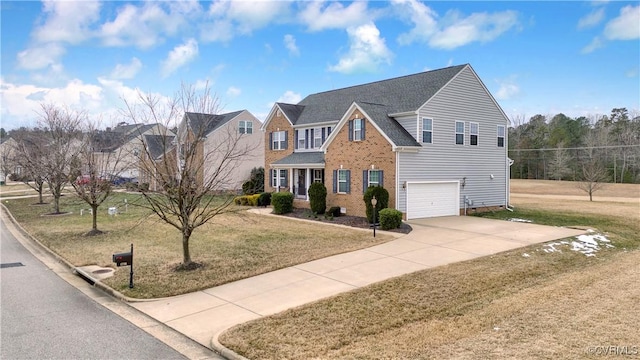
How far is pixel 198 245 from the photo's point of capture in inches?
556

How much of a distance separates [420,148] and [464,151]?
151 inches

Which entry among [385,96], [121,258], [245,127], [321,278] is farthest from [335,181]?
[245,127]

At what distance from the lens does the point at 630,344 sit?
5.90 metres

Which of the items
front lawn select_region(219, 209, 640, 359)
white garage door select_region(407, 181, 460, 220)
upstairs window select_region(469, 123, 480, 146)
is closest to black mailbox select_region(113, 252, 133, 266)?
front lawn select_region(219, 209, 640, 359)

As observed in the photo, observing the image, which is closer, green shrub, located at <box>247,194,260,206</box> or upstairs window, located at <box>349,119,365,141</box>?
upstairs window, located at <box>349,119,365,141</box>

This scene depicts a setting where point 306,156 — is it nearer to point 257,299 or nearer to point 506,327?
point 257,299

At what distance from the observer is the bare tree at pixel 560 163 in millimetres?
60031

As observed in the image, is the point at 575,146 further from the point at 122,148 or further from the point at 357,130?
the point at 122,148

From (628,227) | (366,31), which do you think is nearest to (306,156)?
(366,31)

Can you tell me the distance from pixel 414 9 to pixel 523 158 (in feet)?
185

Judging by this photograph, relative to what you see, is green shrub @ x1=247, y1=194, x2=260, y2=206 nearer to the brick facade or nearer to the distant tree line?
the brick facade

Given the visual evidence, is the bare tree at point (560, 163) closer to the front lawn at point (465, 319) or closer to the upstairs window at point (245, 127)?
the upstairs window at point (245, 127)

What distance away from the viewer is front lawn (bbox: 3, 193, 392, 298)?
9.98 meters

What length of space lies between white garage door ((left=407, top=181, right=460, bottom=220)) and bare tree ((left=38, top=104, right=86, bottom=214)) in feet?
56.5
